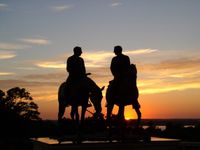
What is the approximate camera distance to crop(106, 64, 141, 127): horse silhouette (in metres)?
14.0

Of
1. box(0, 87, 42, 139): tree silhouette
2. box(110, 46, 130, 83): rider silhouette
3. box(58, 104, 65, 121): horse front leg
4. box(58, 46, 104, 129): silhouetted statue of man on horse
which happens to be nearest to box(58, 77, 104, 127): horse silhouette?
box(58, 46, 104, 129): silhouetted statue of man on horse

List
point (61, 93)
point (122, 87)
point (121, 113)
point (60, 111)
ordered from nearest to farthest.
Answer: point (122, 87), point (121, 113), point (61, 93), point (60, 111)

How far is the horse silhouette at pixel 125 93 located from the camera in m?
14.0

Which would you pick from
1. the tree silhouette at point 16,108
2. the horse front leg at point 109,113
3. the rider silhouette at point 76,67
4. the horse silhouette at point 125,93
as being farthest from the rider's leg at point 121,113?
the tree silhouette at point 16,108

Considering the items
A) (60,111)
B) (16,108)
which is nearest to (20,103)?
(16,108)

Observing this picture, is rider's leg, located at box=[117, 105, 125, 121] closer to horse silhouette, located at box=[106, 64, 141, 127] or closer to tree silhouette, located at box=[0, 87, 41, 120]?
horse silhouette, located at box=[106, 64, 141, 127]

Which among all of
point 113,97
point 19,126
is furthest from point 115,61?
point 19,126

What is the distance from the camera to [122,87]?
14.0 m

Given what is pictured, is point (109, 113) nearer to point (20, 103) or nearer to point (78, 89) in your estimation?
point (78, 89)

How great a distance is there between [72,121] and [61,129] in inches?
24.1

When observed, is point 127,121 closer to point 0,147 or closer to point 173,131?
point 0,147

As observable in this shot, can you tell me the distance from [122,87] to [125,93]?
202mm

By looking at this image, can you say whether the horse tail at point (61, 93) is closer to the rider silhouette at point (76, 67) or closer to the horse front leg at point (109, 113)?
the rider silhouette at point (76, 67)

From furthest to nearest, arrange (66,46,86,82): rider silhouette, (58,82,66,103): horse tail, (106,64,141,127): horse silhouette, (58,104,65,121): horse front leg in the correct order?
(58,104,65,121): horse front leg < (58,82,66,103): horse tail < (66,46,86,82): rider silhouette < (106,64,141,127): horse silhouette
